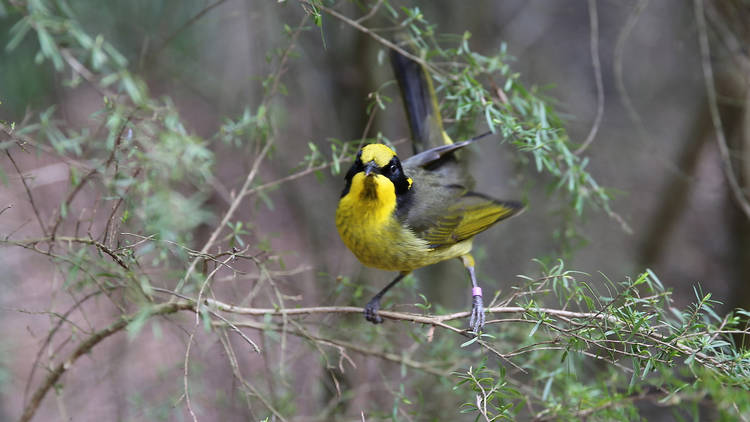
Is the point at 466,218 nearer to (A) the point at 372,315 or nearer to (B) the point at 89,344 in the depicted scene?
(A) the point at 372,315

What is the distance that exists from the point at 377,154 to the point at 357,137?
5.24 ft

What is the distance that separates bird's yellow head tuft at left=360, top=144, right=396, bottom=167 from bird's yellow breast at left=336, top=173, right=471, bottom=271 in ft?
0.46

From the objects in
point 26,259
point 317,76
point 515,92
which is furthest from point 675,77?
point 26,259

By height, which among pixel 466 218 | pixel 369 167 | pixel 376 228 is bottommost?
pixel 466 218

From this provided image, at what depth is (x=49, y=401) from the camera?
3824mm

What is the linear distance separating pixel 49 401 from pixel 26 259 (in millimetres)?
893

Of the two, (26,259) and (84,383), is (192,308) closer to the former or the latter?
(84,383)

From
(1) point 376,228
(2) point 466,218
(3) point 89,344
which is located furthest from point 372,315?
(3) point 89,344

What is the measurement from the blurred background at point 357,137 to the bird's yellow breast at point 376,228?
324 millimetres

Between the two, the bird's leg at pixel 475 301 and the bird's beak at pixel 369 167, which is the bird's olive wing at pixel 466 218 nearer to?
the bird's leg at pixel 475 301

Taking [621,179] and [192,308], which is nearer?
[192,308]

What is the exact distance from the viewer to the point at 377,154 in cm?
216

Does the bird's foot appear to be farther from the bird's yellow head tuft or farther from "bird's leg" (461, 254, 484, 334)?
the bird's yellow head tuft

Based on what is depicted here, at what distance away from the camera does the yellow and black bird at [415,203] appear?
92.4 inches
